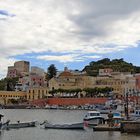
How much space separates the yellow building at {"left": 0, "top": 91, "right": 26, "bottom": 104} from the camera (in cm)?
16162

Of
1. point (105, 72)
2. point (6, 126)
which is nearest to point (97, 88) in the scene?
point (105, 72)

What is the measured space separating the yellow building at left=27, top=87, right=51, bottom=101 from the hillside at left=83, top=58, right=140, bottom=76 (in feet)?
78.8

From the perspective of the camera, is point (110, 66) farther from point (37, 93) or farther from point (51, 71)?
point (37, 93)

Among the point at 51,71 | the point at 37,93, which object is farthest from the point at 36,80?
the point at 37,93

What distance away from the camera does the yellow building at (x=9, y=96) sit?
530ft

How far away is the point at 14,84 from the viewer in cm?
19100

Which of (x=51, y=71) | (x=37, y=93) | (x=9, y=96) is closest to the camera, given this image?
(x=37, y=93)

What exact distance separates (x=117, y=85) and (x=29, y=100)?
104ft

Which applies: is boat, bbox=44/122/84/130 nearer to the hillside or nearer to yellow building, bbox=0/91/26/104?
yellow building, bbox=0/91/26/104

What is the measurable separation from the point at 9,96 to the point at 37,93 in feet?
35.9

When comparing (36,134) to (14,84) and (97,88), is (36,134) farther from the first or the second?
(14,84)

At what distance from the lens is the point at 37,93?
159250 millimetres

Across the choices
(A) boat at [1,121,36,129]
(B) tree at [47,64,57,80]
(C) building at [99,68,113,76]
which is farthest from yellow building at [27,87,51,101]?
(A) boat at [1,121,36,129]

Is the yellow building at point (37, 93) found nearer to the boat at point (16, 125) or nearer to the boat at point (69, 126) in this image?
the boat at point (16, 125)
